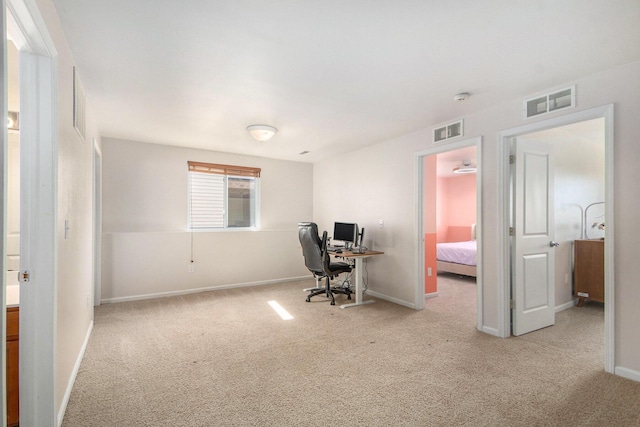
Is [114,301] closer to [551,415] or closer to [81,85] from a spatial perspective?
[81,85]

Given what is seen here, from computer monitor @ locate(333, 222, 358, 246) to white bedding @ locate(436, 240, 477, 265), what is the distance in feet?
8.25

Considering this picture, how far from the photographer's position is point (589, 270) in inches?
161

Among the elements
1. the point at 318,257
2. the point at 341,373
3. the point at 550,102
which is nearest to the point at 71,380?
the point at 341,373

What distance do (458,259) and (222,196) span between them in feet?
14.8

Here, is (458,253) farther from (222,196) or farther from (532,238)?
(222,196)

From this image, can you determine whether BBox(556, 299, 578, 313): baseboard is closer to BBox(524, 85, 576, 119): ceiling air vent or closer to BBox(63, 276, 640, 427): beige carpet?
BBox(63, 276, 640, 427): beige carpet

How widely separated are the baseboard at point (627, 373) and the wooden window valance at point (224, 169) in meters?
5.05

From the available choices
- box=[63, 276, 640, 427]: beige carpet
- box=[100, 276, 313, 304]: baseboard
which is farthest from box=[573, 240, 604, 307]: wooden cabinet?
box=[100, 276, 313, 304]: baseboard

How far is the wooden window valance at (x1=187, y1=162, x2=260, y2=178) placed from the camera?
508 cm

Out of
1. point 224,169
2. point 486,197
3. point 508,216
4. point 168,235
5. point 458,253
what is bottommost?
point 458,253

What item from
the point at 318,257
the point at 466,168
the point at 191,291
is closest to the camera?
the point at 318,257

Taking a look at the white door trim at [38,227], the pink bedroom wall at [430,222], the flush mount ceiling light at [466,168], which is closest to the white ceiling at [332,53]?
the white door trim at [38,227]

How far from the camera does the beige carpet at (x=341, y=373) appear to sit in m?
1.92

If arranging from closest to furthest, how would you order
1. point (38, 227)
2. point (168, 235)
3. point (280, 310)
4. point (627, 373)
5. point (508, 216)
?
point (38, 227) < point (627, 373) < point (508, 216) < point (280, 310) < point (168, 235)
